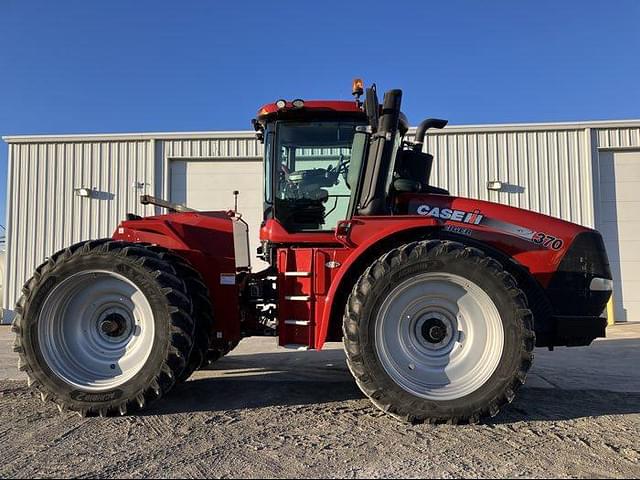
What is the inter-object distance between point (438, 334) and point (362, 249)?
3.04 ft

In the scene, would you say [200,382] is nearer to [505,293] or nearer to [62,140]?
[505,293]

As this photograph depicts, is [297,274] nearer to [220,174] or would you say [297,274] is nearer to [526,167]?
[220,174]

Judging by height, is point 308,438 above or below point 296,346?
below

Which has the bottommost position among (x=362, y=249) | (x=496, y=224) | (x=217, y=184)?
(x=362, y=249)

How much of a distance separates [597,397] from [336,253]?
2941 millimetres

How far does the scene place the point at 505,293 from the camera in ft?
12.3

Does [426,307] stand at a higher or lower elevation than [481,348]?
higher

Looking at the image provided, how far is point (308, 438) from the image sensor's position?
3.47 meters

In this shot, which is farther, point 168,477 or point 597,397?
point 597,397

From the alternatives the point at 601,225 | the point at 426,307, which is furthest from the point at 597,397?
the point at 601,225

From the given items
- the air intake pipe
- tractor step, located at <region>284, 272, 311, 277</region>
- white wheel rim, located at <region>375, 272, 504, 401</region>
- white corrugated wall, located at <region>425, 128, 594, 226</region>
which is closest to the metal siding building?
white corrugated wall, located at <region>425, 128, 594, 226</region>

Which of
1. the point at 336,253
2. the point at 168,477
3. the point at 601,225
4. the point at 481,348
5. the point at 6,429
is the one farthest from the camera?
the point at 601,225

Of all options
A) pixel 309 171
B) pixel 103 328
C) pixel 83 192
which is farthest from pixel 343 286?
pixel 83 192

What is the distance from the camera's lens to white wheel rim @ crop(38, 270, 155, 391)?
402cm
